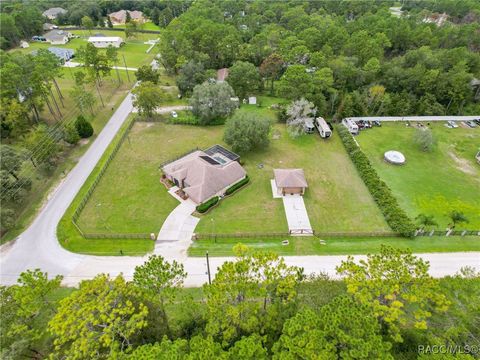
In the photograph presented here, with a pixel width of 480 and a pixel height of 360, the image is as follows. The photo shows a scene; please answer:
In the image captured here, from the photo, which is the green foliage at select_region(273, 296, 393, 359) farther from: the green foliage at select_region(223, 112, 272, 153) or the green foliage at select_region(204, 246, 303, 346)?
the green foliage at select_region(223, 112, 272, 153)

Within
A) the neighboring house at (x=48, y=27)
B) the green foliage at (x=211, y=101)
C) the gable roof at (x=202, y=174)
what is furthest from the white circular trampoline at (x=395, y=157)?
the neighboring house at (x=48, y=27)

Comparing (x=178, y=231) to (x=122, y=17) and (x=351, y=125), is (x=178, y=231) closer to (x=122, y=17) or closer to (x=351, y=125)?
(x=351, y=125)

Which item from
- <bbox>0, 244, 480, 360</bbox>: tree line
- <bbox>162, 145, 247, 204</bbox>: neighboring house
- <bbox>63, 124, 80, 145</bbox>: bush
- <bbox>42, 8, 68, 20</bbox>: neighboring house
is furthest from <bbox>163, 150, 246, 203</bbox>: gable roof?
<bbox>42, 8, 68, 20</bbox>: neighboring house

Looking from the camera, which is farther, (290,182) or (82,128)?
(82,128)

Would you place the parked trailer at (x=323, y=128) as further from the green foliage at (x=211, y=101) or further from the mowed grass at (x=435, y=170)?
the green foliage at (x=211, y=101)

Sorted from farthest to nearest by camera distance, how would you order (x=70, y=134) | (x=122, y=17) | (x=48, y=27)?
(x=122, y=17) → (x=48, y=27) → (x=70, y=134)

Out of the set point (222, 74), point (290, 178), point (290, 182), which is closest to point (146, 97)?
point (222, 74)

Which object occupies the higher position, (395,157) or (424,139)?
(424,139)
